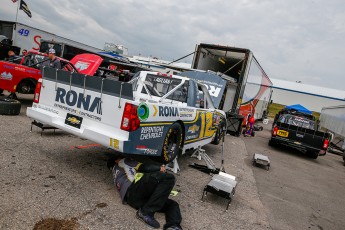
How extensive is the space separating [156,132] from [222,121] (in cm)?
444

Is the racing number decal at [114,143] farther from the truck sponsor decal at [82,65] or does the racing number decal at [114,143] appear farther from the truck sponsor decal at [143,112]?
the truck sponsor decal at [82,65]

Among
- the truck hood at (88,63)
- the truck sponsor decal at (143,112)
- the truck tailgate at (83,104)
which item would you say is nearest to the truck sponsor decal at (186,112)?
the truck sponsor decal at (143,112)

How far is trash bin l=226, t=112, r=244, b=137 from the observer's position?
12058 mm

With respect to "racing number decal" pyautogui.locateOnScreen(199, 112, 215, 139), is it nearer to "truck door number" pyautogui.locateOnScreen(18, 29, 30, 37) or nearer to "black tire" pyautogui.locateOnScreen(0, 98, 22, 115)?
"black tire" pyautogui.locateOnScreen(0, 98, 22, 115)

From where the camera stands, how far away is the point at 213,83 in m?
11.0

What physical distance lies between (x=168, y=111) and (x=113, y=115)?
948 millimetres

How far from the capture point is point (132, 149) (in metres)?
3.79

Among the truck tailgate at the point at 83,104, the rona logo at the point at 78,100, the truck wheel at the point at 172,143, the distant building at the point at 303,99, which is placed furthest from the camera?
the distant building at the point at 303,99

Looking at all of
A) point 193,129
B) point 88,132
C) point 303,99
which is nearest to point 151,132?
point 88,132

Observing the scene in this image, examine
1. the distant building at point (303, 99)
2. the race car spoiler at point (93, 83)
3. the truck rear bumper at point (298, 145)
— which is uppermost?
the distant building at point (303, 99)

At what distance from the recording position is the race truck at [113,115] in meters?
3.78

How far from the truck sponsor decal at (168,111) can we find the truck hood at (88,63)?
6974 millimetres

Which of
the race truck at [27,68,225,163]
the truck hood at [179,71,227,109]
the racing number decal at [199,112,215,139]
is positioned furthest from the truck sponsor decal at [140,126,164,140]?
the truck hood at [179,71,227,109]

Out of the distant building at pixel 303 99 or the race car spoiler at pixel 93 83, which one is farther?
the distant building at pixel 303 99
